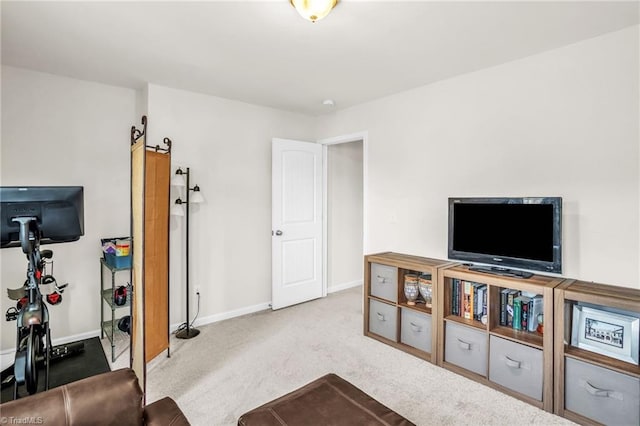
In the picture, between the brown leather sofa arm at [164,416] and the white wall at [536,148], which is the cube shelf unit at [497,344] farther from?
the brown leather sofa arm at [164,416]

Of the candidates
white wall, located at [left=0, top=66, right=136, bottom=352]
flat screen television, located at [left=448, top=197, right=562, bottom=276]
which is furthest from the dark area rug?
flat screen television, located at [left=448, top=197, right=562, bottom=276]

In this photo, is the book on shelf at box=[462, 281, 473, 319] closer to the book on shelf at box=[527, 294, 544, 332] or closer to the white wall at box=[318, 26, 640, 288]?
the book on shelf at box=[527, 294, 544, 332]

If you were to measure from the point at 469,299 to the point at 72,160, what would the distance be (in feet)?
12.0

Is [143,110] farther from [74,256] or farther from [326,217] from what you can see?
[326,217]

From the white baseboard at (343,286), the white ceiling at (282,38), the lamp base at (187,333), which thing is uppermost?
the white ceiling at (282,38)

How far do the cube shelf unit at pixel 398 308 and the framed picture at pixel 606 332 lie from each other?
36.3 inches

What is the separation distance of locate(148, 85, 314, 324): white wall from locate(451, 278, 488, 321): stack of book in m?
2.21

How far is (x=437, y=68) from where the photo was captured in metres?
2.82

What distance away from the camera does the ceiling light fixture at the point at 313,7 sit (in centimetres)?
179

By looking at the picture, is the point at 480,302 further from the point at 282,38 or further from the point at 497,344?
the point at 282,38

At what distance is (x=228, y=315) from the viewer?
3740mm

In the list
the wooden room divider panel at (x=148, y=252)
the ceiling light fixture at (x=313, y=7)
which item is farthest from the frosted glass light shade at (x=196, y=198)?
the ceiling light fixture at (x=313, y=7)

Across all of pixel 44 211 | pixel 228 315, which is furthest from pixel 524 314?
pixel 44 211

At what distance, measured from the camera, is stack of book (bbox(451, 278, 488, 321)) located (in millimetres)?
2578
